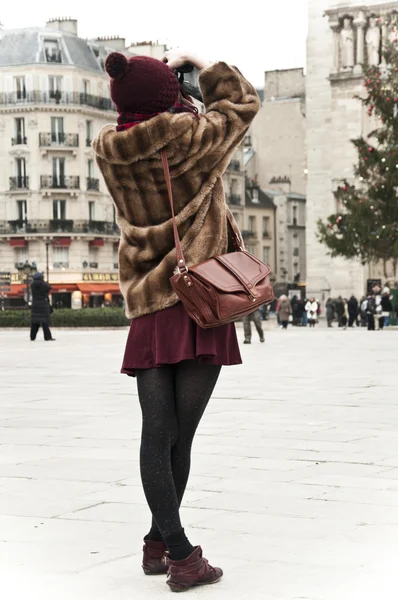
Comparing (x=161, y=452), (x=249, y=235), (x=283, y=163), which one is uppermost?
(x=283, y=163)

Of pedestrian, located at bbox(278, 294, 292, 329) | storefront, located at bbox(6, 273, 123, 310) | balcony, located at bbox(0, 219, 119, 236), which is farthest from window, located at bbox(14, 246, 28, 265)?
pedestrian, located at bbox(278, 294, 292, 329)

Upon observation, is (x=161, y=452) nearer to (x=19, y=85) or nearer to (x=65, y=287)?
(x=65, y=287)

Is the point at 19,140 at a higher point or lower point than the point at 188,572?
higher

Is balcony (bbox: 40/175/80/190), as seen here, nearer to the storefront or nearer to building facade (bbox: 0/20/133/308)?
building facade (bbox: 0/20/133/308)

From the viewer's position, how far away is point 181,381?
452cm

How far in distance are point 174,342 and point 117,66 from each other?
Answer: 3.38 ft

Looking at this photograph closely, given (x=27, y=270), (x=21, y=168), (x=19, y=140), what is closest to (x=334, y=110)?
(x=27, y=270)

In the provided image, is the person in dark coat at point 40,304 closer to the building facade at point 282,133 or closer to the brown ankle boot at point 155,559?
the brown ankle boot at point 155,559

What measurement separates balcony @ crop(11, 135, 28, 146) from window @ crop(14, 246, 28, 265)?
592cm

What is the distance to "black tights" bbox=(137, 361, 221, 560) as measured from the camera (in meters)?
4.41

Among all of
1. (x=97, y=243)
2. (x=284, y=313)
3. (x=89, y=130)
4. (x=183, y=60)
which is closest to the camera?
(x=183, y=60)

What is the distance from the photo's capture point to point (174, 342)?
176 inches

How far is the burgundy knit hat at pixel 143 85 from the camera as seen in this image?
4.59 meters

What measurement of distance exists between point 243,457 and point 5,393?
19.9ft
